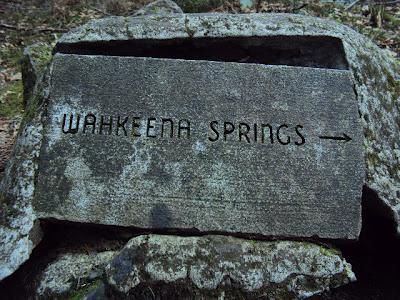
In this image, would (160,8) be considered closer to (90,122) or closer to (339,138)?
(90,122)

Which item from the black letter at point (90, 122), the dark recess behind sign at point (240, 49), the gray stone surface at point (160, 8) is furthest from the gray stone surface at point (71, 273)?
the gray stone surface at point (160, 8)

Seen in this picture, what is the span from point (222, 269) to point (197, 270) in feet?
0.45

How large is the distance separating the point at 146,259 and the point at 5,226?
0.84 metres

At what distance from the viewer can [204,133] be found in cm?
279

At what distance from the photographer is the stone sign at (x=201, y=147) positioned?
2650 mm

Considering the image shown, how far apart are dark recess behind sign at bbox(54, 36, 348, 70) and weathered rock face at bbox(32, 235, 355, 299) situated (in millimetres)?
1343

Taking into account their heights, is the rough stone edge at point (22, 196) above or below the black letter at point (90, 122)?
below

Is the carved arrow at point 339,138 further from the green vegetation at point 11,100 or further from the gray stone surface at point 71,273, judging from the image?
the green vegetation at point 11,100

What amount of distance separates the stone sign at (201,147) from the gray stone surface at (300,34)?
20cm

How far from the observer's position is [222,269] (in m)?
2.49

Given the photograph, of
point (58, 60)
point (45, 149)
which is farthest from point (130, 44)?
point (45, 149)

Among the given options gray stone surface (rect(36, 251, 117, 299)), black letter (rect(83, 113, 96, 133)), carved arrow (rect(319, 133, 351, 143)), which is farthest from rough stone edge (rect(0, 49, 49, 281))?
carved arrow (rect(319, 133, 351, 143))

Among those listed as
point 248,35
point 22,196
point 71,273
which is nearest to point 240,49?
point 248,35

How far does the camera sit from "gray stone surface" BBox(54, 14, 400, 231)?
9.87 feet
